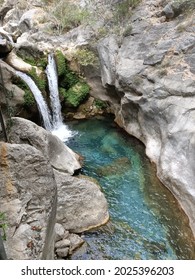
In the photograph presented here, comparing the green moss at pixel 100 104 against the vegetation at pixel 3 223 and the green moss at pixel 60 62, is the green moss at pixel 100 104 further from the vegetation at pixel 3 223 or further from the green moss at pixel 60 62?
the vegetation at pixel 3 223

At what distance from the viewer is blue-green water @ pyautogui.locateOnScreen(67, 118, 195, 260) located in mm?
9180

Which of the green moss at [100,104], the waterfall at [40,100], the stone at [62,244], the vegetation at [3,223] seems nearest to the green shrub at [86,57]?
the green moss at [100,104]

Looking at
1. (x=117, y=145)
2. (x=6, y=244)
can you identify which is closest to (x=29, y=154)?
(x=6, y=244)

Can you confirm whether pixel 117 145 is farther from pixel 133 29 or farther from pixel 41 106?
pixel 133 29

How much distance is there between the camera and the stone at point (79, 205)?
9.74 m

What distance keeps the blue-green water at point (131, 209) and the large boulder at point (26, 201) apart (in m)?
3.22

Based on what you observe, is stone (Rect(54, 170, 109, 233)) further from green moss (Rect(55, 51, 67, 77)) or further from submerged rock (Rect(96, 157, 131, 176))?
green moss (Rect(55, 51, 67, 77))

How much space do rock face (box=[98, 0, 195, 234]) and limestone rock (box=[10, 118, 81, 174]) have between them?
147 inches

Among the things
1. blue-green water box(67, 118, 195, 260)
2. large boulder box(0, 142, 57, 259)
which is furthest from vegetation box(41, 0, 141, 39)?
large boulder box(0, 142, 57, 259)

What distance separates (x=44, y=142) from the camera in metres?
11.6

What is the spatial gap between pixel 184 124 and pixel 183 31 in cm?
558

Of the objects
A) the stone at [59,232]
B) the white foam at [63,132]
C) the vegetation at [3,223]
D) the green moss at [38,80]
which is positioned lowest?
the stone at [59,232]

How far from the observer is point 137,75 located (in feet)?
48.6

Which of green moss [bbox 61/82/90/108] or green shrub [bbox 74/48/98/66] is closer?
green shrub [bbox 74/48/98/66]
